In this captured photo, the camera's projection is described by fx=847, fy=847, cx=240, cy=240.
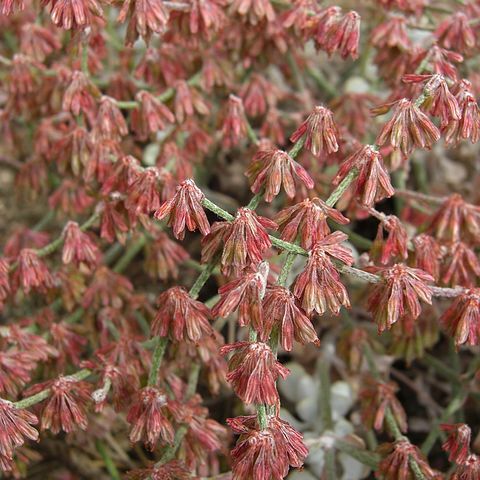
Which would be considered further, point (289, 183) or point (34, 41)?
point (34, 41)

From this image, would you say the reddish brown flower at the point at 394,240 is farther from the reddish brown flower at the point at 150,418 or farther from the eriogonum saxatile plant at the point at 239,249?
the reddish brown flower at the point at 150,418

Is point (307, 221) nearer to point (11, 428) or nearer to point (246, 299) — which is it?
point (246, 299)

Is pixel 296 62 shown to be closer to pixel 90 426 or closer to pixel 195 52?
pixel 195 52

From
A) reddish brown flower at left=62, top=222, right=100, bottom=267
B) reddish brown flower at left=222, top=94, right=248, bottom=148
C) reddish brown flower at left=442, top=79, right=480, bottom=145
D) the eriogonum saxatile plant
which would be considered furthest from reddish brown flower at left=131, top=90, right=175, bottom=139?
reddish brown flower at left=442, top=79, right=480, bottom=145

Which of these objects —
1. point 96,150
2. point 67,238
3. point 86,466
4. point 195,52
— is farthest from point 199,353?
point 195,52

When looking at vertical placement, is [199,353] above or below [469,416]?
above

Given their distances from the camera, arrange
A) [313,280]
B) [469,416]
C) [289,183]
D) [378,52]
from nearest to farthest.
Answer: [313,280] → [289,183] → [378,52] → [469,416]

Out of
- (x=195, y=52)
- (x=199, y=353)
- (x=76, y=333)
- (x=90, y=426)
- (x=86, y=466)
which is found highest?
(x=195, y=52)
